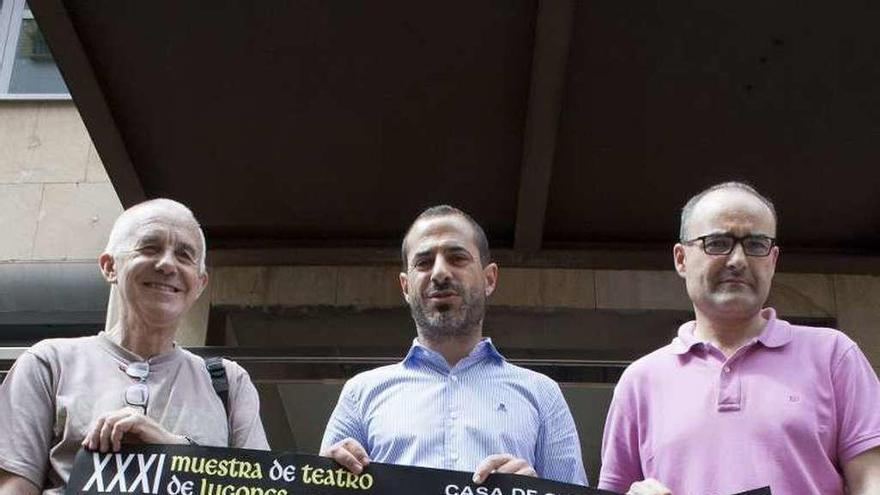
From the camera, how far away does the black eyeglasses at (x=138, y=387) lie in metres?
3.11

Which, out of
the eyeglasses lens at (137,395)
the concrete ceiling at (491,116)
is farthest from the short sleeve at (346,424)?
the concrete ceiling at (491,116)

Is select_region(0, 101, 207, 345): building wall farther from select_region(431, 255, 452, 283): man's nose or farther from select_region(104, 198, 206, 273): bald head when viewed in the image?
select_region(431, 255, 452, 283): man's nose

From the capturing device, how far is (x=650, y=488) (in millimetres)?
2871

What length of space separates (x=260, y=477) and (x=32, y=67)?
7.16 metres

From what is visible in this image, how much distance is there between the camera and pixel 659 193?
631 cm

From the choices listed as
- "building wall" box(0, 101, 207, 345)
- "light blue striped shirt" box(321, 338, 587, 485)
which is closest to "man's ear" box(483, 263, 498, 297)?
"light blue striped shirt" box(321, 338, 587, 485)

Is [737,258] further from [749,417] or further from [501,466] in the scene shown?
[501,466]

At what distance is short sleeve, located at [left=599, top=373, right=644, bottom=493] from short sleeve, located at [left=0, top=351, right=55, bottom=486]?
163 cm

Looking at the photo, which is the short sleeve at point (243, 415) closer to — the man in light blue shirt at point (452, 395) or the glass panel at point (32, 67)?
the man in light blue shirt at point (452, 395)

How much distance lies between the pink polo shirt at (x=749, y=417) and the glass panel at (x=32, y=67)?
6804 mm

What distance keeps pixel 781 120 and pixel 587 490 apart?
3510 mm

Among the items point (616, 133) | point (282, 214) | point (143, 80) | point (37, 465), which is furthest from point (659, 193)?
point (37, 465)

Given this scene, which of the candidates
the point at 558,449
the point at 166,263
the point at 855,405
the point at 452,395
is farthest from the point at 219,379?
the point at 855,405

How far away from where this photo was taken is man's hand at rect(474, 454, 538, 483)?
2.94 m
